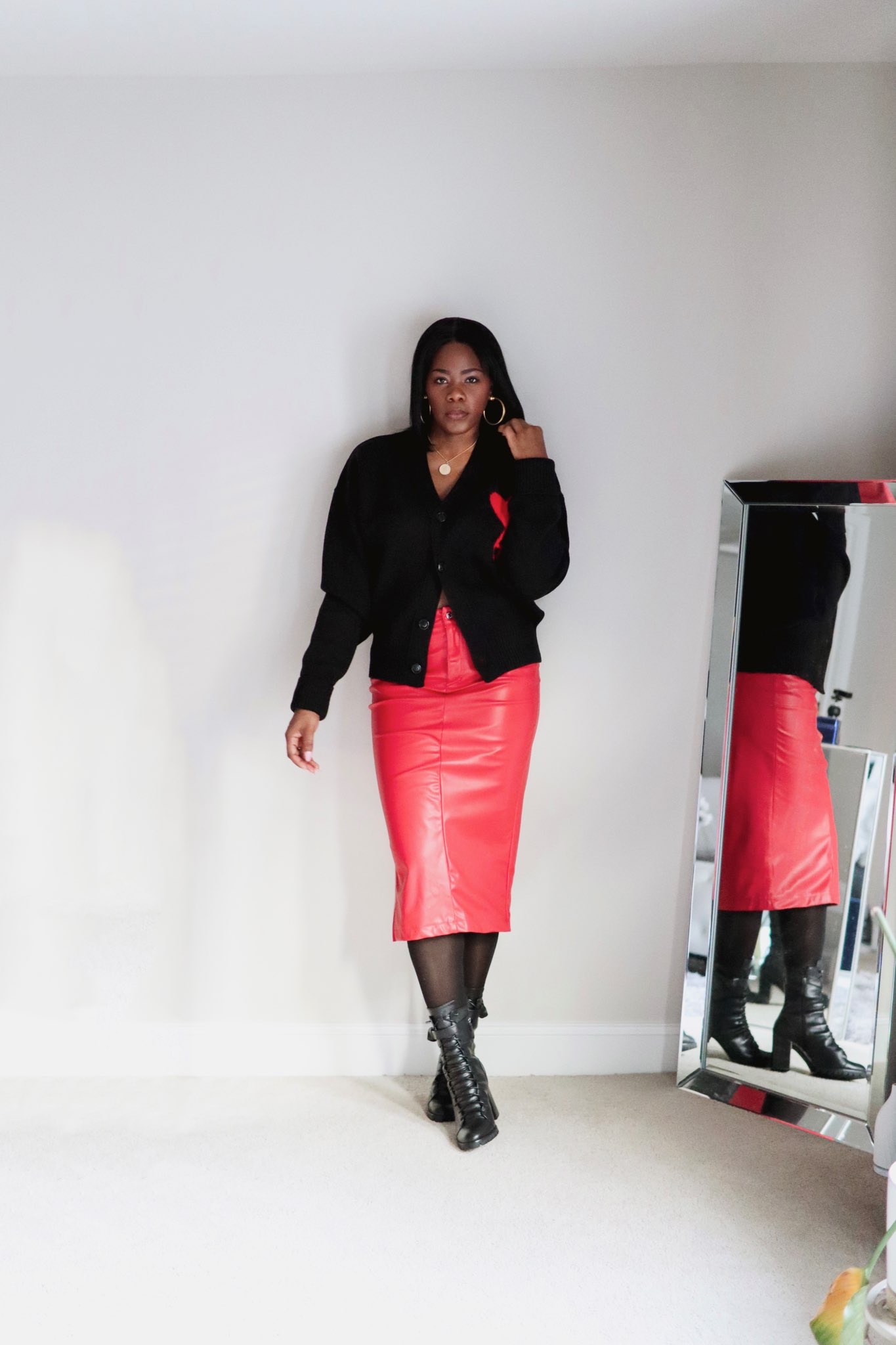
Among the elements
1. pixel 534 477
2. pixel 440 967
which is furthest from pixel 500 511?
pixel 440 967

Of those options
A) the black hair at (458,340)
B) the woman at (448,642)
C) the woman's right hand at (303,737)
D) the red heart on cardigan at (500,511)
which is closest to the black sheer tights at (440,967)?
the woman at (448,642)

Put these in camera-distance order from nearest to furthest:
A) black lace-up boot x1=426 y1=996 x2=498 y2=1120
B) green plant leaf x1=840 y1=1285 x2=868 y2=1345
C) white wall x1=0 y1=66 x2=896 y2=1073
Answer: green plant leaf x1=840 y1=1285 x2=868 y2=1345 < black lace-up boot x1=426 y1=996 x2=498 y2=1120 < white wall x1=0 y1=66 x2=896 y2=1073

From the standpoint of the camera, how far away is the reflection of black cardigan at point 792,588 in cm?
212

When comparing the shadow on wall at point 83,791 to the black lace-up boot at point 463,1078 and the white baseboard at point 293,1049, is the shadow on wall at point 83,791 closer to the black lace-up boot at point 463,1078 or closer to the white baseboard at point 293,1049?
the white baseboard at point 293,1049

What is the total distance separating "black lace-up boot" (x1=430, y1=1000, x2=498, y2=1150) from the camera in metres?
2.08

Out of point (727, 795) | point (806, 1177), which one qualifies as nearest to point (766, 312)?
point (727, 795)

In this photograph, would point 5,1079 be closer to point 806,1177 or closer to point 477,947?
point 477,947

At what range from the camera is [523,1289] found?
5.44 ft

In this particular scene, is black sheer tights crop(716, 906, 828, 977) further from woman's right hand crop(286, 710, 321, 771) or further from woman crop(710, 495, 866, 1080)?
woman's right hand crop(286, 710, 321, 771)

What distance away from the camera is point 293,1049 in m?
2.41

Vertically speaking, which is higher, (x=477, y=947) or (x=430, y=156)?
(x=430, y=156)

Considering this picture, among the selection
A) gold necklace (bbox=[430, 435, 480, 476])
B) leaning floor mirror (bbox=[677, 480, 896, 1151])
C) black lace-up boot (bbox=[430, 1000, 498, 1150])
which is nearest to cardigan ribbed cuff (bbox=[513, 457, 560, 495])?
gold necklace (bbox=[430, 435, 480, 476])

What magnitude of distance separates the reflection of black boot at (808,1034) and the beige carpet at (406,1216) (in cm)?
17

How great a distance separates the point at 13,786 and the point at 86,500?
68 centimetres
